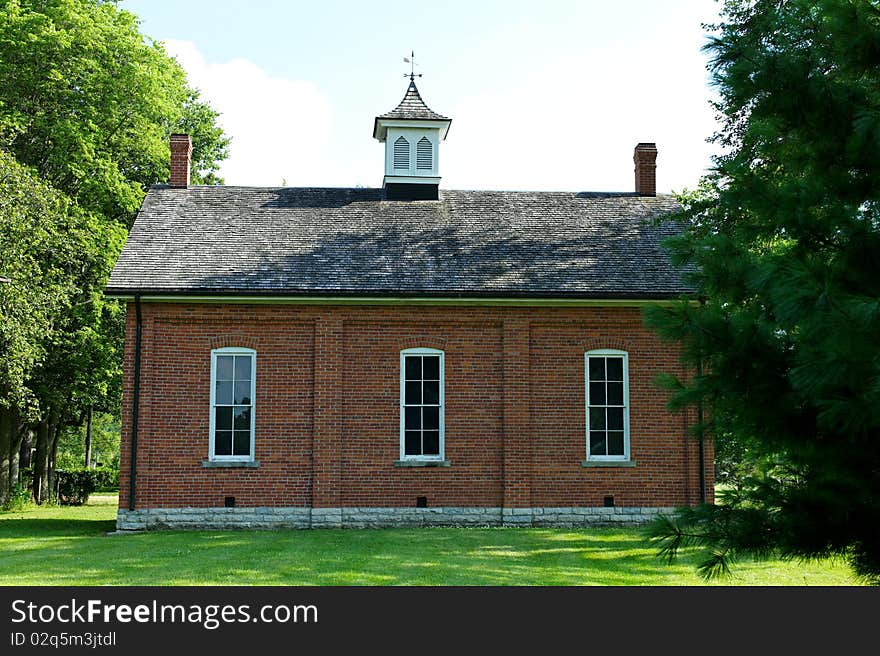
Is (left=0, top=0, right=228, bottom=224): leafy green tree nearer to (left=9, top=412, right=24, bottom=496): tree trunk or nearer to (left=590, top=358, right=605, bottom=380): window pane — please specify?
(left=9, top=412, right=24, bottom=496): tree trunk

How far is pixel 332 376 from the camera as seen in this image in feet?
60.4

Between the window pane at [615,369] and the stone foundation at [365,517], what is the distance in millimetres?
2728

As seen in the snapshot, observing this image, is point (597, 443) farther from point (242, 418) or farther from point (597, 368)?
point (242, 418)

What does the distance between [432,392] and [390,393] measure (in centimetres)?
88

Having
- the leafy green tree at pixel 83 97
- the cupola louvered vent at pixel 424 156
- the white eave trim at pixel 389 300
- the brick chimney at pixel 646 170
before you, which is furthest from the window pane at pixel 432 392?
the leafy green tree at pixel 83 97

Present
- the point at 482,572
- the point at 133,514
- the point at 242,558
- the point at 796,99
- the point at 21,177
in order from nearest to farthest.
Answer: the point at 796,99 → the point at 482,572 → the point at 242,558 → the point at 133,514 → the point at 21,177

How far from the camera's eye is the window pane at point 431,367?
1878 cm

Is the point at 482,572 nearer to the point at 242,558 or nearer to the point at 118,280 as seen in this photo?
the point at 242,558

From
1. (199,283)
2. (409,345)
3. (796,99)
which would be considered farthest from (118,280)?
(796,99)

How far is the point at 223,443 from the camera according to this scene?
18266mm

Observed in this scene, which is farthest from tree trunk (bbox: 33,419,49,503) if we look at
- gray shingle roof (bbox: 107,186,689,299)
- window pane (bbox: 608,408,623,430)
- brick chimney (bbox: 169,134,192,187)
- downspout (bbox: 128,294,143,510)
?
window pane (bbox: 608,408,623,430)

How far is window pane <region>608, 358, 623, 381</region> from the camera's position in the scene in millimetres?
19016

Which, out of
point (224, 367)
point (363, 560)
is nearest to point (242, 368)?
point (224, 367)

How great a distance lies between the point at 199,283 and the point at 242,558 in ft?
21.6
